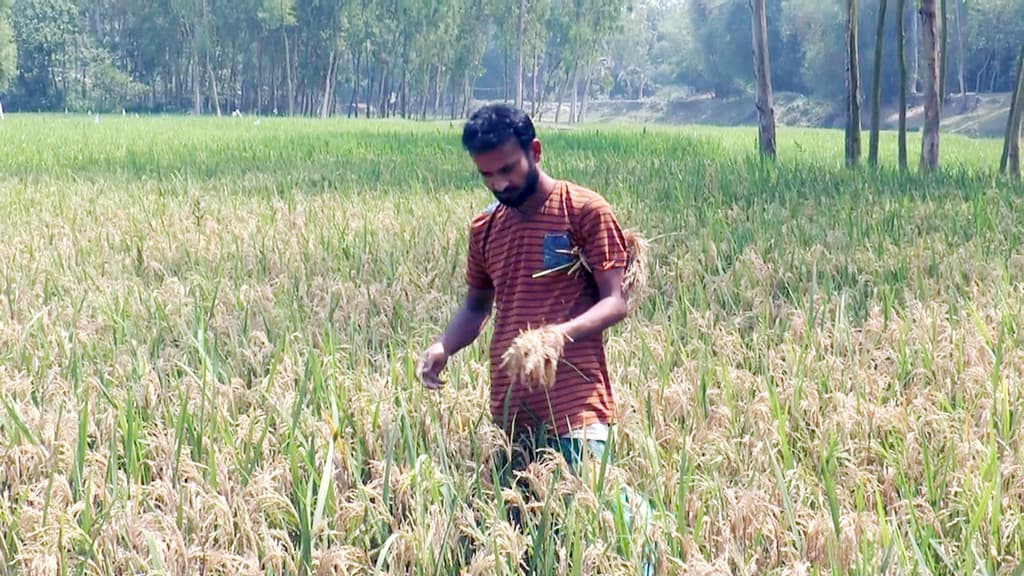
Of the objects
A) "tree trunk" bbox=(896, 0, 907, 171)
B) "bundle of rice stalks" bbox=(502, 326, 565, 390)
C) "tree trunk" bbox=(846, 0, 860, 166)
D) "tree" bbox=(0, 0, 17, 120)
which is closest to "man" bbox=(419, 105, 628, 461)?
"bundle of rice stalks" bbox=(502, 326, 565, 390)

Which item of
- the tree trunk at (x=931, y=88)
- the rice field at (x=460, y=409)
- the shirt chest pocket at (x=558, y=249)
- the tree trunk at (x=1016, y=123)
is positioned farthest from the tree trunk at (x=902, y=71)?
the shirt chest pocket at (x=558, y=249)

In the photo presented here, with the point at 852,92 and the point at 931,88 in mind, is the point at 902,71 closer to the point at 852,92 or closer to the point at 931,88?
the point at 931,88

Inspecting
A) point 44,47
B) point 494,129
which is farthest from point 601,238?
point 44,47

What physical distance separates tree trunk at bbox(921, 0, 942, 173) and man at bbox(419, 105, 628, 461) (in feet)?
35.7

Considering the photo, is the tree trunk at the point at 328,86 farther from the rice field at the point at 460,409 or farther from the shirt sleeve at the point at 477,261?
the shirt sleeve at the point at 477,261

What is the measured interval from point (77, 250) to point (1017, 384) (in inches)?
204

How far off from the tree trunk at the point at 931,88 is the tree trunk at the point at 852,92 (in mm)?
1155

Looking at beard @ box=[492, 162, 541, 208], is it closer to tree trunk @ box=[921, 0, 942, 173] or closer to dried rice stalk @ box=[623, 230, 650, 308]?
dried rice stalk @ box=[623, 230, 650, 308]

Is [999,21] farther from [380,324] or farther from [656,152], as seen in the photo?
[380,324]

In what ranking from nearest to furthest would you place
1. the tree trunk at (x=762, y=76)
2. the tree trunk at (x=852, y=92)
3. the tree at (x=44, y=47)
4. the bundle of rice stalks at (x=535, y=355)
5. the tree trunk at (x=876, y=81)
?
the bundle of rice stalks at (x=535, y=355) < the tree trunk at (x=876, y=81) < the tree trunk at (x=852, y=92) < the tree trunk at (x=762, y=76) < the tree at (x=44, y=47)

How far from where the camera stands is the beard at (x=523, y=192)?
2.87 meters

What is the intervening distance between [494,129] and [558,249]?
350 mm

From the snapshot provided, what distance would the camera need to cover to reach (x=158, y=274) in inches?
250

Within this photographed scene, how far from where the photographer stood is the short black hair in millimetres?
2756
